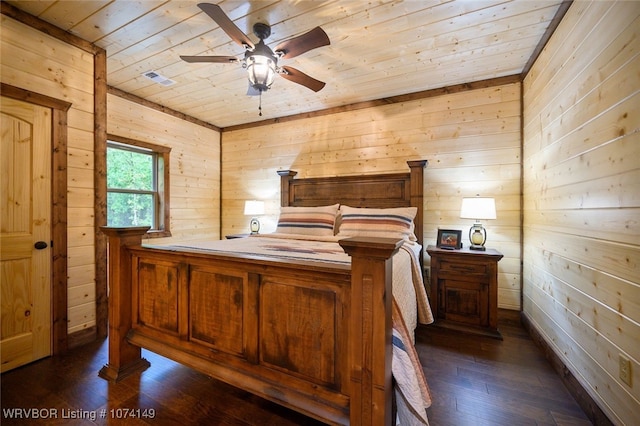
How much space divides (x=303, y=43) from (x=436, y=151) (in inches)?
78.1

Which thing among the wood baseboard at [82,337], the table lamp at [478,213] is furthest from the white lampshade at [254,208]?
the table lamp at [478,213]

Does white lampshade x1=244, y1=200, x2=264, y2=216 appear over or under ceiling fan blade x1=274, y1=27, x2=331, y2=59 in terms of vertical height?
under

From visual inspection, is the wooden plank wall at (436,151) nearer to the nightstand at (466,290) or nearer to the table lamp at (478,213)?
the table lamp at (478,213)

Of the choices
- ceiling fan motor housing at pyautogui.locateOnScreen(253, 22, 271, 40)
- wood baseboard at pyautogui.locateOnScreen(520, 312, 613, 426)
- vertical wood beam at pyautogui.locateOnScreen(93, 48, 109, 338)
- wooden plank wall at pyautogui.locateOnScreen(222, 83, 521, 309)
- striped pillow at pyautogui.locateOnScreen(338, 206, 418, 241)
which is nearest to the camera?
wood baseboard at pyautogui.locateOnScreen(520, 312, 613, 426)

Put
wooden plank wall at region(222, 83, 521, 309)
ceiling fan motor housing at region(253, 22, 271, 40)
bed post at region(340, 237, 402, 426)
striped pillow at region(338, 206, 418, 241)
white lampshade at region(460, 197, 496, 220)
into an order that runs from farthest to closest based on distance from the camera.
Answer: wooden plank wall at region(222, 83, 521, 309) < striped pillow at region(338, 206, 418, 241) < white lampshade at region(460, 197, 496, 220) < ceiling fan motor housing at region(253, 22, 271, 40) < bed post at region(340, 237, 402, 426)

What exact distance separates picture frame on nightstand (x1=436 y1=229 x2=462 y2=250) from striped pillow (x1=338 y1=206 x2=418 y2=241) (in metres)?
0.26

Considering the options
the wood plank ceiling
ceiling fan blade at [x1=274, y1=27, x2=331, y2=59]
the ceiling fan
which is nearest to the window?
the wood plank ceiling

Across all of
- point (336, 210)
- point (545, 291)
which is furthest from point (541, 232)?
point (336, 210)

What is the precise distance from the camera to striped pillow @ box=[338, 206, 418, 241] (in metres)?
2.63

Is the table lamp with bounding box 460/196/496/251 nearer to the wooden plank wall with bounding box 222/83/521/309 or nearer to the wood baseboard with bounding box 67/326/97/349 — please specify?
the wooden plank wall with bounding box 222/83/521/309

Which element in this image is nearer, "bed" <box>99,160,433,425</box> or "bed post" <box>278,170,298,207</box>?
"bed" <box>99,160,433,425</box>

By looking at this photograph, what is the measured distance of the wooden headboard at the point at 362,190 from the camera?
3.02 metres

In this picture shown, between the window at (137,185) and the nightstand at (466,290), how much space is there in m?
3.37

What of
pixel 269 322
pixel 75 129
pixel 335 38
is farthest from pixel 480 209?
pixel 75 129
